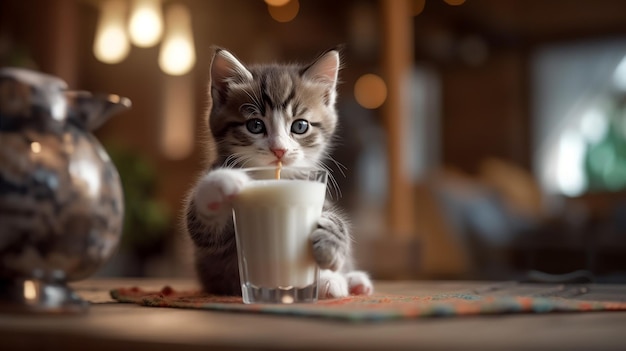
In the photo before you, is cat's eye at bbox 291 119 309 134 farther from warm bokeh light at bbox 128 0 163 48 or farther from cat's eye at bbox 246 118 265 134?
warm bokeh light at bbox 128 0 163 48

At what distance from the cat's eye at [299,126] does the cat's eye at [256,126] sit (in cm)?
6

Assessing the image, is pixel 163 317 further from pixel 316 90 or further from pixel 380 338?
pixel 316 90

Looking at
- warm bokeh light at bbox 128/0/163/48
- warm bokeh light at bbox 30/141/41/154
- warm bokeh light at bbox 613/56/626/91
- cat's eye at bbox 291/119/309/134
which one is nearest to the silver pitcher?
warm bokeh light at bbox 30/141/41/154

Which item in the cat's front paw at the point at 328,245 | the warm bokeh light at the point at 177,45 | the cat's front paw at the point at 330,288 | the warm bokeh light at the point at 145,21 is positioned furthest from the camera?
the warm bokeh light at the point at 177,45

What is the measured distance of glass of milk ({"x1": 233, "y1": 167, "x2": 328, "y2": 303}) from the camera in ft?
3.16

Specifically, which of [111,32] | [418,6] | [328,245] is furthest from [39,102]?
[418,6]

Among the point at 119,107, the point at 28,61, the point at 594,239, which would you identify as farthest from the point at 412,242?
the point at 28,61

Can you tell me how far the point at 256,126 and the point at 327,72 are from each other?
0.80ft

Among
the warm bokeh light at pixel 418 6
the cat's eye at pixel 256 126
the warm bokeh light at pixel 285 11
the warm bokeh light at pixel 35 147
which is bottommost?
the warm bokeh light at pixel 35 147

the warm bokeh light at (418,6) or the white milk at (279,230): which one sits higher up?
the warm bokeh light at (418,6)

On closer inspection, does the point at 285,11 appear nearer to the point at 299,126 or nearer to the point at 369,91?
the point at 369,91

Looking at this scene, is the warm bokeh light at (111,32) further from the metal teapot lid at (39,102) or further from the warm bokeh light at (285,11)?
the warm bokeh light at (285,11)

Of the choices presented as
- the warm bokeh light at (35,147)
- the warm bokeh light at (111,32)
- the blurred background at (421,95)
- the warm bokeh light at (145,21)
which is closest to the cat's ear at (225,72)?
the warm bokeh light at (35,147)

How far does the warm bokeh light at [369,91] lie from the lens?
7723 millimetres
